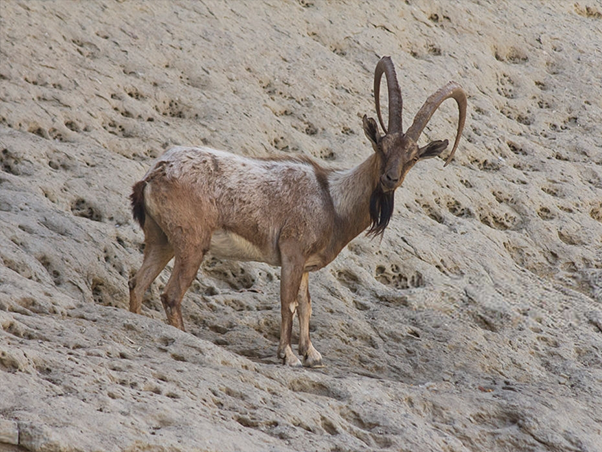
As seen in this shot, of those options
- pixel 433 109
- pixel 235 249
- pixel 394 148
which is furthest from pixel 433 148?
pixel 235 249

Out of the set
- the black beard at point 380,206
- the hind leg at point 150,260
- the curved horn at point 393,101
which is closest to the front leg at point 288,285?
the black beard at point 380,206

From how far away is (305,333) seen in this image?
27.1 feet

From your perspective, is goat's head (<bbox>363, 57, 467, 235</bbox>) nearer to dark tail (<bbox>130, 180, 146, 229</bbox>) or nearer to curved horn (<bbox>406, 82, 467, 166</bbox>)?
curved horn (<bbox>406, 82, 467, 166</bbox>)

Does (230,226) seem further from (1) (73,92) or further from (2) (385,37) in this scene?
(2) (385,37)

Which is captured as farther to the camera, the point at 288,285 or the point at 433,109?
the point at 433,109

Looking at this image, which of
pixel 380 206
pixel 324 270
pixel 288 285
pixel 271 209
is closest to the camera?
pixel 288 285

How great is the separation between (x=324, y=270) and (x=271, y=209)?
1860mm

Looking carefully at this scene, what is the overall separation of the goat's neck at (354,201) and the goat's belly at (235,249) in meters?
0.72

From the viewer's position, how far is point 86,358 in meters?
5.80

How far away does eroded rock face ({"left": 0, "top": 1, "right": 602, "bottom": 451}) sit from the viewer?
5.82 meters

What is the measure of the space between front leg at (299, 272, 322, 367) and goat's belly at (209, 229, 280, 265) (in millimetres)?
417

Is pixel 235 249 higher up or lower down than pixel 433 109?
lower down

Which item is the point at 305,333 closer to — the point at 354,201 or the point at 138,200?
the point at 354,201

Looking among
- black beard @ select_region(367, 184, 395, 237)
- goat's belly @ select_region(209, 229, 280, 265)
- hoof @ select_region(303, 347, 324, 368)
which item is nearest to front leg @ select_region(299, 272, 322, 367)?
hoof @ select_region(303, 347, 324, 368)
